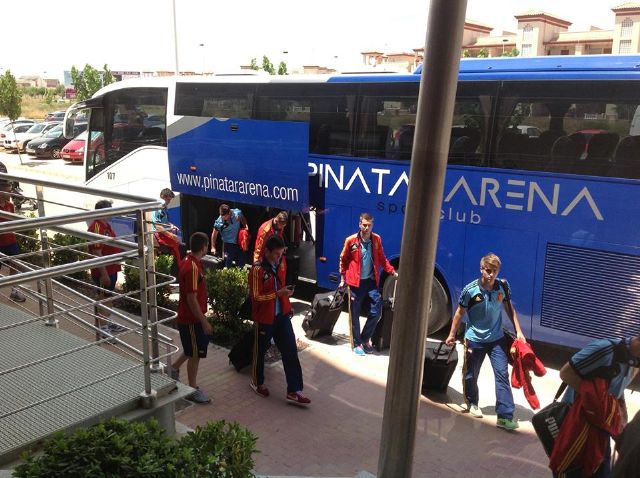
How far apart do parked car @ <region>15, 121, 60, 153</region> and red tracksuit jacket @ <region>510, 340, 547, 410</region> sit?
1257 inches

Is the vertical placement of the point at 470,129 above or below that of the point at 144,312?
above

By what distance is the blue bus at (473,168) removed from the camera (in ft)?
22.2

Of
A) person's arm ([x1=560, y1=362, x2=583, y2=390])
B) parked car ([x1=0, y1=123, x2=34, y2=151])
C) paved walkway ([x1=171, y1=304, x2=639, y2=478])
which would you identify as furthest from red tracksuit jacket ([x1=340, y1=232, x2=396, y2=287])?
parked car ([x1=0, y1=123, x2=34, y2=151])

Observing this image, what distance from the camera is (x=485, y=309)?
582 centimetres

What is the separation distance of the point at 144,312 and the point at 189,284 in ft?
6.15

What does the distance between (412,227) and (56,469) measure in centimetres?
209

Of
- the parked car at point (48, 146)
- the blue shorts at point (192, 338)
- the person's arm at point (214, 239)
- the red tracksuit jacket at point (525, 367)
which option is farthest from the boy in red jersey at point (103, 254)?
the parked car at point (48, 146)

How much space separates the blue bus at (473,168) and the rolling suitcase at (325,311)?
1.18 m

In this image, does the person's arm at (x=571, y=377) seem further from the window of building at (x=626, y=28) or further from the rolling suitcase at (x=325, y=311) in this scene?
the window of building at (x=626, y=28)

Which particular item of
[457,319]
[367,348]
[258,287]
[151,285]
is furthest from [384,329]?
[151,285]

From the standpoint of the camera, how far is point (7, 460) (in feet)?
10.5

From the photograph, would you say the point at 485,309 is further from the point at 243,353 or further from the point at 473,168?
the point at 243,353

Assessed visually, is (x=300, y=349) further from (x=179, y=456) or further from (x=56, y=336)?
(x=179, y=456)

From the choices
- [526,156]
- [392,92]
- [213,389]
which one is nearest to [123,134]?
[392,92]
